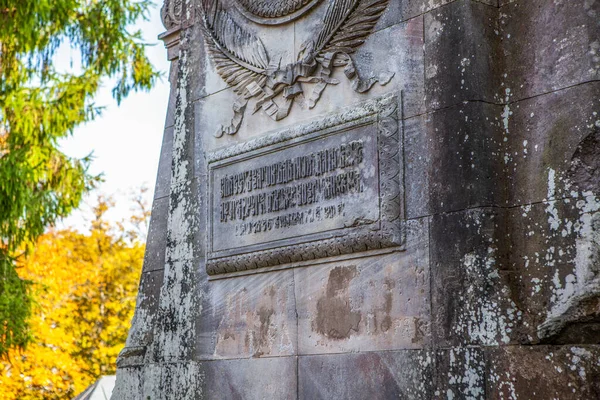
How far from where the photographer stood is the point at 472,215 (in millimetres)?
4391

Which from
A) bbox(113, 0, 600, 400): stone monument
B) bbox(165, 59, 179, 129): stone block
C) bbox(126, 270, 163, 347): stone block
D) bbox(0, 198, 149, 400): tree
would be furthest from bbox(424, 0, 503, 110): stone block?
bbox(0, 198, 149, 400): tree

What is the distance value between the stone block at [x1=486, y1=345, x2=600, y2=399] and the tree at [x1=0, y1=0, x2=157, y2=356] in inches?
395

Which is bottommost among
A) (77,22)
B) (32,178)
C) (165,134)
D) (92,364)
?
(92,364)

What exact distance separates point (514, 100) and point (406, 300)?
3.76 feet

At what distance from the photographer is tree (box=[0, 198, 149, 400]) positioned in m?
→ 22.1

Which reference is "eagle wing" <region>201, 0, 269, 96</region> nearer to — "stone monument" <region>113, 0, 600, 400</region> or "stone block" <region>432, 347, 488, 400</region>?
"stone monument" <region>113, 0, 600, 400</region>

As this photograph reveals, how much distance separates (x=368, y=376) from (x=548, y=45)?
191cm

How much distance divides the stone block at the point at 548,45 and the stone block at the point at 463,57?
7 cm

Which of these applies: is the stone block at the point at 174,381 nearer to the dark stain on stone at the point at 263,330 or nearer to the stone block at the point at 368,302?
the dark stain on stone at the point at 263,330

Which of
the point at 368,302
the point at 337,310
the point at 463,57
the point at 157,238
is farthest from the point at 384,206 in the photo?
the point at 157,238

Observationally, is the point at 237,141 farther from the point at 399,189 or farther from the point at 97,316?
the point at 97,316

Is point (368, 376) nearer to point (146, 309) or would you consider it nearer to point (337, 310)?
point (337, 310)

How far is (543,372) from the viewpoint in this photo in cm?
400

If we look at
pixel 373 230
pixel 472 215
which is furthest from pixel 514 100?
→ pixel 373 230
